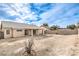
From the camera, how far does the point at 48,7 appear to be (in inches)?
122

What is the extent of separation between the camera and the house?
121 inches

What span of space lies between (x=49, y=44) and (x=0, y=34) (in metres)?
0.74

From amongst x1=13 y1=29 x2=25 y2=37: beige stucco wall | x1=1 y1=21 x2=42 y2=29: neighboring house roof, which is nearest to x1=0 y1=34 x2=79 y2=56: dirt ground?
x1=13 y1=29 x2=25 y2=37: beige stucco wall

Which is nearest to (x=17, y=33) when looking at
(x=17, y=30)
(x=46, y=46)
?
(x=17, y=30)

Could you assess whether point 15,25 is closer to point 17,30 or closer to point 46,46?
point 17,30

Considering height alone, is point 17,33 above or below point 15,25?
below

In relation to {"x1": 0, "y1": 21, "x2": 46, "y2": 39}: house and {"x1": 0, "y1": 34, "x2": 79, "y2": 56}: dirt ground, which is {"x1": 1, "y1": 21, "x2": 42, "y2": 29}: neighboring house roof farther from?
{"x1": 0, "y1": 34, "x2": 79, "y2": 56}: dirt ground

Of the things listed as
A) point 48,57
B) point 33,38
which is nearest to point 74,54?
point 48,57

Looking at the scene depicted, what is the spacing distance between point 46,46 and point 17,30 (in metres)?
0.50

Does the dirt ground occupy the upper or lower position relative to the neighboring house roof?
lower

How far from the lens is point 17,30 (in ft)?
10.3

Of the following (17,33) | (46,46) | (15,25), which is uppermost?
(15,25)

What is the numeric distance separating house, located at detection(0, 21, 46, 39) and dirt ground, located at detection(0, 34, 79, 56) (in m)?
0.07

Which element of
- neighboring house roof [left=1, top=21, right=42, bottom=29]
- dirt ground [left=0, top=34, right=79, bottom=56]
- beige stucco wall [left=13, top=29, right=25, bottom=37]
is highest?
neighboring house roof [left=1, top=21, right=42, bottom=29]
